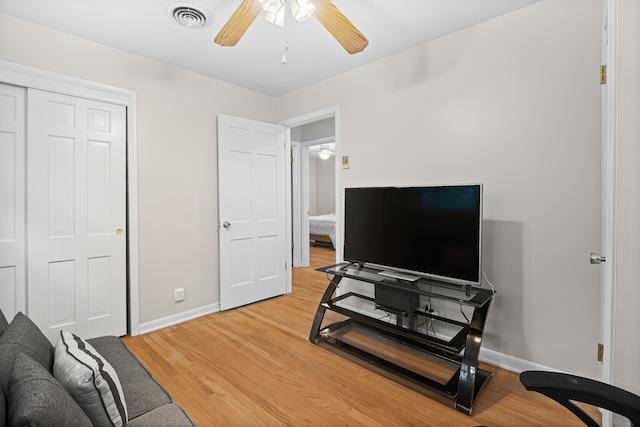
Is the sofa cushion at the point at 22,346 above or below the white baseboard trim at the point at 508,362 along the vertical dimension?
above

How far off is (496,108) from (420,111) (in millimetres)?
600

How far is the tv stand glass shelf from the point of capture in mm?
2023

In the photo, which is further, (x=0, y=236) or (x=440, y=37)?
(x=440, y=37)

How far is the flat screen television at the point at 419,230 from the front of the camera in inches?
86.0

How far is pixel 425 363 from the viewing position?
245cm

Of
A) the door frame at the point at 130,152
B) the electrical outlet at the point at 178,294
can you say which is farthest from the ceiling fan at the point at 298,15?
the electrical outlet at the point at 178,294

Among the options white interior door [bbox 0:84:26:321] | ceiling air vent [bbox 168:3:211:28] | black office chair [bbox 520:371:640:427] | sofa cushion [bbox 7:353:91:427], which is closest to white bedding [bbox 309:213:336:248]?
ceiling air vent [bbox 168:3:211:28]

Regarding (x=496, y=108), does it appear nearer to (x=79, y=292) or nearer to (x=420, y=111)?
(x=420, y=111)

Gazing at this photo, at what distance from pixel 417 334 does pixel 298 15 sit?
216 cm

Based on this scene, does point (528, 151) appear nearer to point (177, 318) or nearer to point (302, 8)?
point (302, 8)

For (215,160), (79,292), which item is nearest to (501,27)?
(215,160)

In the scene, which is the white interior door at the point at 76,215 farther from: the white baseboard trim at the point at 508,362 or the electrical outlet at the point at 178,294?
the white baseboard trim at the point at 508,362

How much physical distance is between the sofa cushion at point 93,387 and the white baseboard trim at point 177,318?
2084 millimetres

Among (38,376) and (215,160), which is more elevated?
(215,160)
